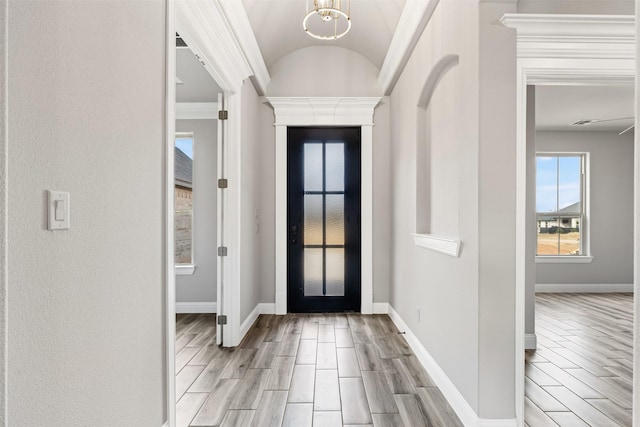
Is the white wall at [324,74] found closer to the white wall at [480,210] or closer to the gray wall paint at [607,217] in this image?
the white wall at [480,210]

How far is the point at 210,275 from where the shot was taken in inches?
187

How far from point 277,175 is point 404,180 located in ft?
5.11

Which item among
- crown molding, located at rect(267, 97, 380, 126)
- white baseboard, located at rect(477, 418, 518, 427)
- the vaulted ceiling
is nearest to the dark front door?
crown molding, located at rect(267, 97, 380, 126)

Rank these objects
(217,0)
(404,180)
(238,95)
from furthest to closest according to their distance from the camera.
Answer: (404,180) < (238,95) < (217,0)

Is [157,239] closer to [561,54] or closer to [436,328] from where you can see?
[436,328]

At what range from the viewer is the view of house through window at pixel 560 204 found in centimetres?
638

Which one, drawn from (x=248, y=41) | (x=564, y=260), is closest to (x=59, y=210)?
(x=248, y=41)

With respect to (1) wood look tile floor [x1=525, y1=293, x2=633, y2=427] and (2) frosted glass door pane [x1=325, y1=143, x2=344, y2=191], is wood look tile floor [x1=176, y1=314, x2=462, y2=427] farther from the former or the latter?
(2) frosted glass door pane [x1=325, y1=143, x2=344, y2=191]

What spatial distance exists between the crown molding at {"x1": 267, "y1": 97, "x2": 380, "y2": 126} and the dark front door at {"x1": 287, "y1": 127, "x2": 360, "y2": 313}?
13 cm

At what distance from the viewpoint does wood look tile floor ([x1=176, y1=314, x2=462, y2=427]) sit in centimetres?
219

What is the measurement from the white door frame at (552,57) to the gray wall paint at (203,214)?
362 centimetres

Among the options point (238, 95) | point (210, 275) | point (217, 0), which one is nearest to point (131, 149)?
point (217, 0)

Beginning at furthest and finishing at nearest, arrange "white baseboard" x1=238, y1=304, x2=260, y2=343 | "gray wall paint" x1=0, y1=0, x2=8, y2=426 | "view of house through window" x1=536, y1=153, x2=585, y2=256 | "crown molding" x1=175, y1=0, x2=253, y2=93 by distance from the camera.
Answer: "view of house through window" x1=536, y1=153, x2=585, y2=256
"white baseboard" x1=238, y1=304, x2=260, y2=343
"crown molding" x1=175, y1=0, x2=253, y2=93
"gray wall paint" x1=0, y1=0, x2=8, y2=426

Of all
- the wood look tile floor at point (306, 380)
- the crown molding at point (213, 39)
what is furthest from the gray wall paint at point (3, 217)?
the wood look tile floor at point (306, 380)
